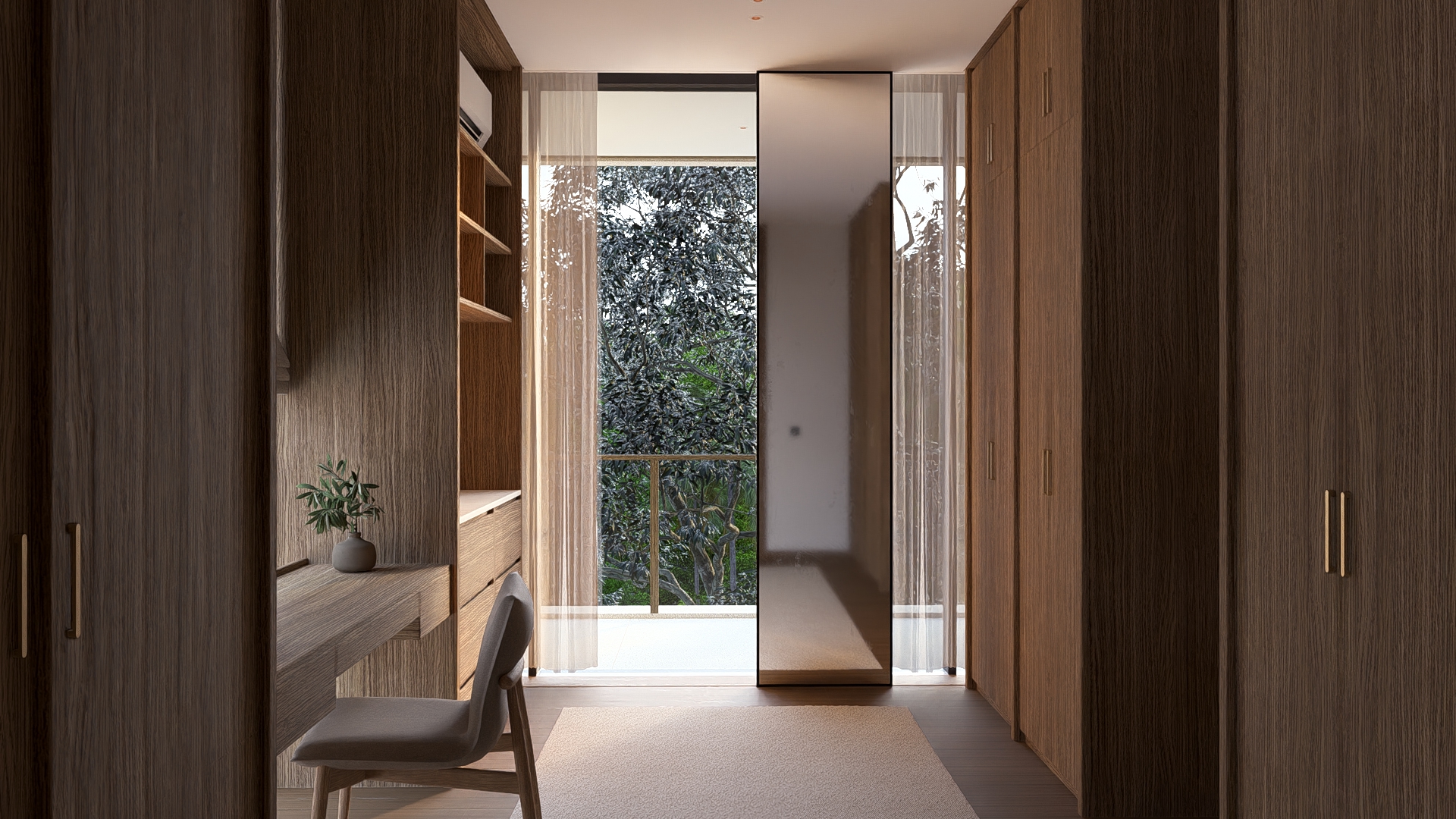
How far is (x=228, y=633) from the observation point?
1491 mm

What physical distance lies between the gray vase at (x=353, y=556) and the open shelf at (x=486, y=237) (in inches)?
49.3

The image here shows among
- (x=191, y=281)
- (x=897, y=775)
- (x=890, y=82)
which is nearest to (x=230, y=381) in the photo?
(x=191, y=281)

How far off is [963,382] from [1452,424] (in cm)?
313

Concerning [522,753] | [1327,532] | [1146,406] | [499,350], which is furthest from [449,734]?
[499,350]

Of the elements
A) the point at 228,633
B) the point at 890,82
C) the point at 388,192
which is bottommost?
A: the point at 228,633

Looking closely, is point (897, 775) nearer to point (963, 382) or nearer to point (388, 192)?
point (963, 382)

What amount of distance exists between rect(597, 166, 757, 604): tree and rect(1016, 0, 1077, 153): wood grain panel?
121 inches

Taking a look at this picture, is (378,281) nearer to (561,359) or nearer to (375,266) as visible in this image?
(375,266)

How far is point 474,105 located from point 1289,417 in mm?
3189

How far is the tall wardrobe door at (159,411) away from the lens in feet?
3.68

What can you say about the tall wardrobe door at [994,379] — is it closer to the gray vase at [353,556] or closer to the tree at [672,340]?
the gray vase at [353,556]

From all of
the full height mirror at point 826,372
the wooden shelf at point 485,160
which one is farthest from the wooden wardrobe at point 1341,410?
the full height mirror at point 826,372

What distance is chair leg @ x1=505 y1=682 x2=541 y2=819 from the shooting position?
2.43 meters

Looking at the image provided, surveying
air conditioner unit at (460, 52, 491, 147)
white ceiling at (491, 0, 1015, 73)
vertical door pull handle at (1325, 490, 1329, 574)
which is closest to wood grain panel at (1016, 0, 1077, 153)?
white ceiling at (491, 0, 1015, 73)
